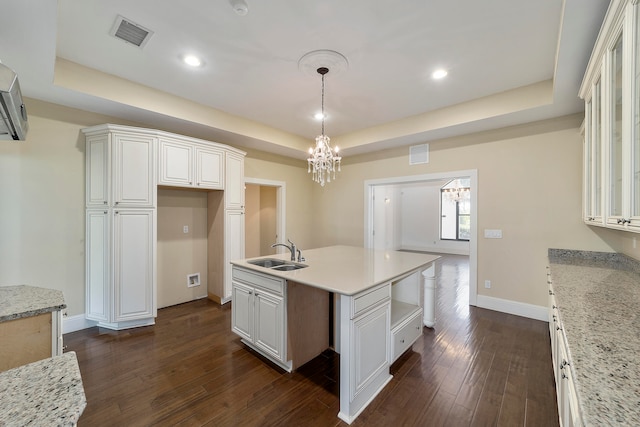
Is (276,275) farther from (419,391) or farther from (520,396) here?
(520,396)

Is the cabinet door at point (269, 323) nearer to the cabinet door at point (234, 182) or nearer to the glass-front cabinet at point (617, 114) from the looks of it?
the cabinet door at point (234, 182)

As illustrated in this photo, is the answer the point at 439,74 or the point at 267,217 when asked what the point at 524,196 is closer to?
the point at 439,74

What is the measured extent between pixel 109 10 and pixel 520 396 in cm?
433

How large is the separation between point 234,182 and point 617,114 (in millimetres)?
4061

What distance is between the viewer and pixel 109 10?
1.92 metres

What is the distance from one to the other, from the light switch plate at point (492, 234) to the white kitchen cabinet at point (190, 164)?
4.04 m

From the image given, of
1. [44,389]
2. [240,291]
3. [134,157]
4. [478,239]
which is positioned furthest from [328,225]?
[44,389]

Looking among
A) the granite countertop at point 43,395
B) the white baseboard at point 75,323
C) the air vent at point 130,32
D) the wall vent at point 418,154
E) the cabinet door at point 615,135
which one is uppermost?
the air vent at point 130,32

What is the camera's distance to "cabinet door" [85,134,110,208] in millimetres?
2984

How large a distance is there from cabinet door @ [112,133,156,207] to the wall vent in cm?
395

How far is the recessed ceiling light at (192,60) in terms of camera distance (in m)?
2.47

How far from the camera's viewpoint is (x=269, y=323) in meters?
2.31

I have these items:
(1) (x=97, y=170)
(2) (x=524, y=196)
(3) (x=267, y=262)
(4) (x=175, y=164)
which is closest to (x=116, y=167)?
(1) (x=97, y=170)

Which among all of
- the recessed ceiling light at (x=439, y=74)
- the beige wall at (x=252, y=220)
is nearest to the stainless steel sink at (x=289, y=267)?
the recessed ceiling light at (x=439, y=74)
